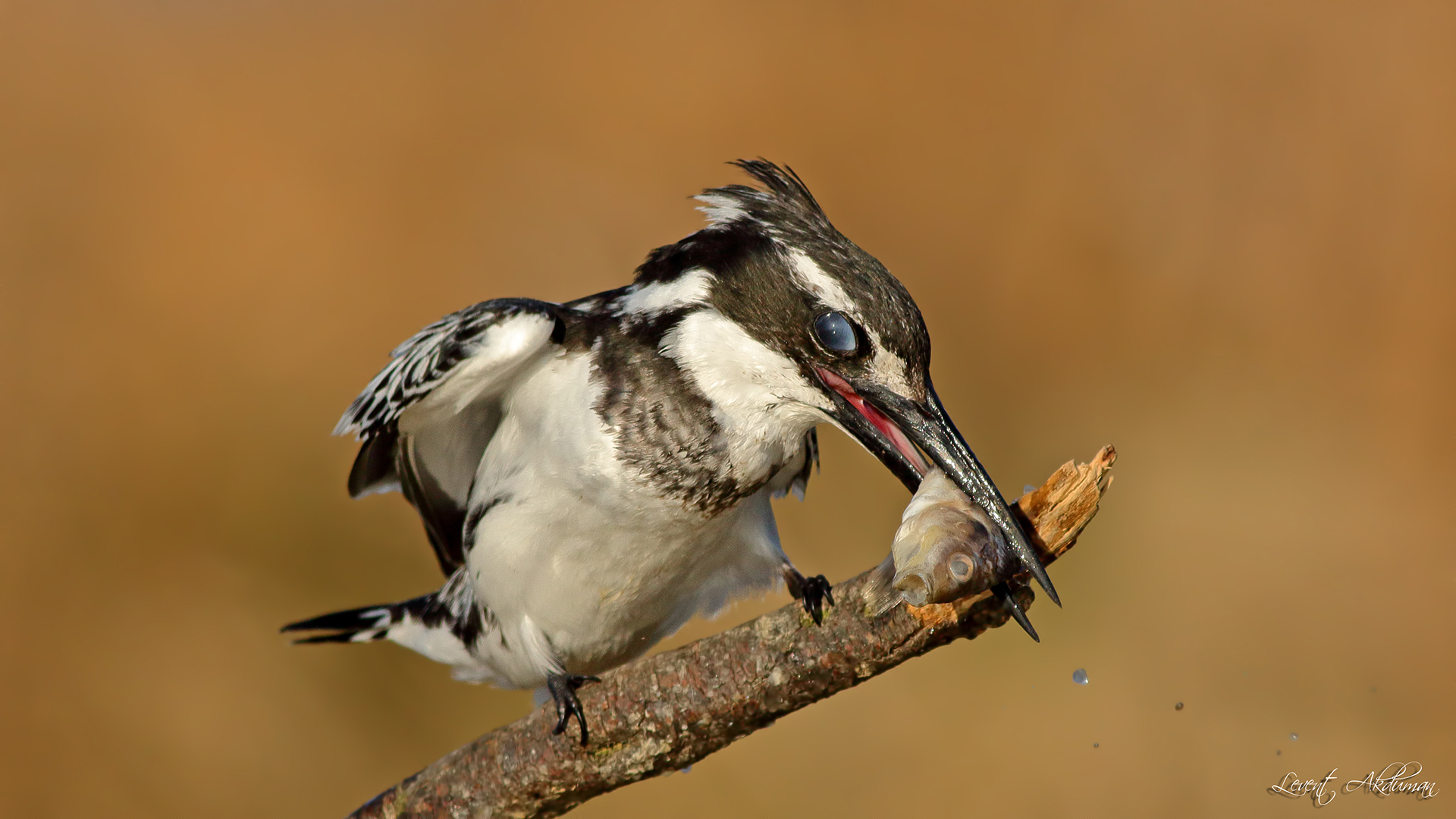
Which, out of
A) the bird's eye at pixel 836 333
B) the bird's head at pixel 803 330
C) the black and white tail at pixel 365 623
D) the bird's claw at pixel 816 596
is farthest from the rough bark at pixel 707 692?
the black and white tail at pixel 365 623

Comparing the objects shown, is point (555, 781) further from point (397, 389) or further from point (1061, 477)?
point (1061, 477)

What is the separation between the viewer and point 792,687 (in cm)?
148

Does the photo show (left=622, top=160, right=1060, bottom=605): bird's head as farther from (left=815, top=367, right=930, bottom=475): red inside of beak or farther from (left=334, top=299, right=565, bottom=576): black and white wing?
(left=334, top=299, right=565, bottom=576): black and white wing

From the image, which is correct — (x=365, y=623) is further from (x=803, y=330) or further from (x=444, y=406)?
(x=803, y=330)

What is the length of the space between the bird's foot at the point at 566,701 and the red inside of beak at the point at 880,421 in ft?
2.07

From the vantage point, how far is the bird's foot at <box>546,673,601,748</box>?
170 centimetres

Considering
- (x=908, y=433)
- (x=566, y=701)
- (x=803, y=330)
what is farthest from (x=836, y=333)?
(x=566, y=701)

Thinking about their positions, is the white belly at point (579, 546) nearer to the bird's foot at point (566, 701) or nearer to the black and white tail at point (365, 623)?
the bird's foot at point (566, 701)

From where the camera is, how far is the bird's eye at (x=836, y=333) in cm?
148

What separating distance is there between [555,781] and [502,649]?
39 centimetres

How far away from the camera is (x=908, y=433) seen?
147 cm

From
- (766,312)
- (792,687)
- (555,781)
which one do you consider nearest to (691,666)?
(792,687)

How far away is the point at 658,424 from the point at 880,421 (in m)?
0.35

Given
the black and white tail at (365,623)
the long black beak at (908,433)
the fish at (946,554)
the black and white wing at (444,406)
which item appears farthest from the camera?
the black and white tail at (365,623)
